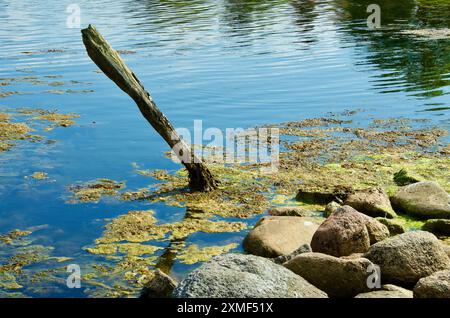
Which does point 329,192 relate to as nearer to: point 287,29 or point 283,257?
point 283,257

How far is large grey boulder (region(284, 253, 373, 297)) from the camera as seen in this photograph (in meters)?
9.33

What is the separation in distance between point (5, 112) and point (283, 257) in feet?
45.9

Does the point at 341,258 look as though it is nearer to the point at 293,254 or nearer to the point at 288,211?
the point at 293,254

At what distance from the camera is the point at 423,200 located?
42.5 ft

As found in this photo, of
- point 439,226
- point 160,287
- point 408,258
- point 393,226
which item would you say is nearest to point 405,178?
point 439,226

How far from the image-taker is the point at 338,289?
30.8 ft

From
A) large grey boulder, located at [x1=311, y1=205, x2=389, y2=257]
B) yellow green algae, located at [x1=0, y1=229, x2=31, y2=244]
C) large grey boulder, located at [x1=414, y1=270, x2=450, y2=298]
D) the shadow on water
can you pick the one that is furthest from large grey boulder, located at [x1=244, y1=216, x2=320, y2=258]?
the shadow on water

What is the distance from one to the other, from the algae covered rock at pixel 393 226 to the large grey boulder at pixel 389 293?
2.84 m

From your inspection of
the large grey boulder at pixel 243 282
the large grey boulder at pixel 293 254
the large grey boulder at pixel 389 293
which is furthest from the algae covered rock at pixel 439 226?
the large grey boulder at pixel 243 282

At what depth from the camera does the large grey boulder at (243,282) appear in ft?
26.8

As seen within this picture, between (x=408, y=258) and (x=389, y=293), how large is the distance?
107 cm

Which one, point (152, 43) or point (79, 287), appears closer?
point (79, 287)

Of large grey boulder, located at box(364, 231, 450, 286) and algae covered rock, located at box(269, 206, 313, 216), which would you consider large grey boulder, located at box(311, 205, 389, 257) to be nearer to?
large grey boulder, located at box(364, 231, 450, 286)
